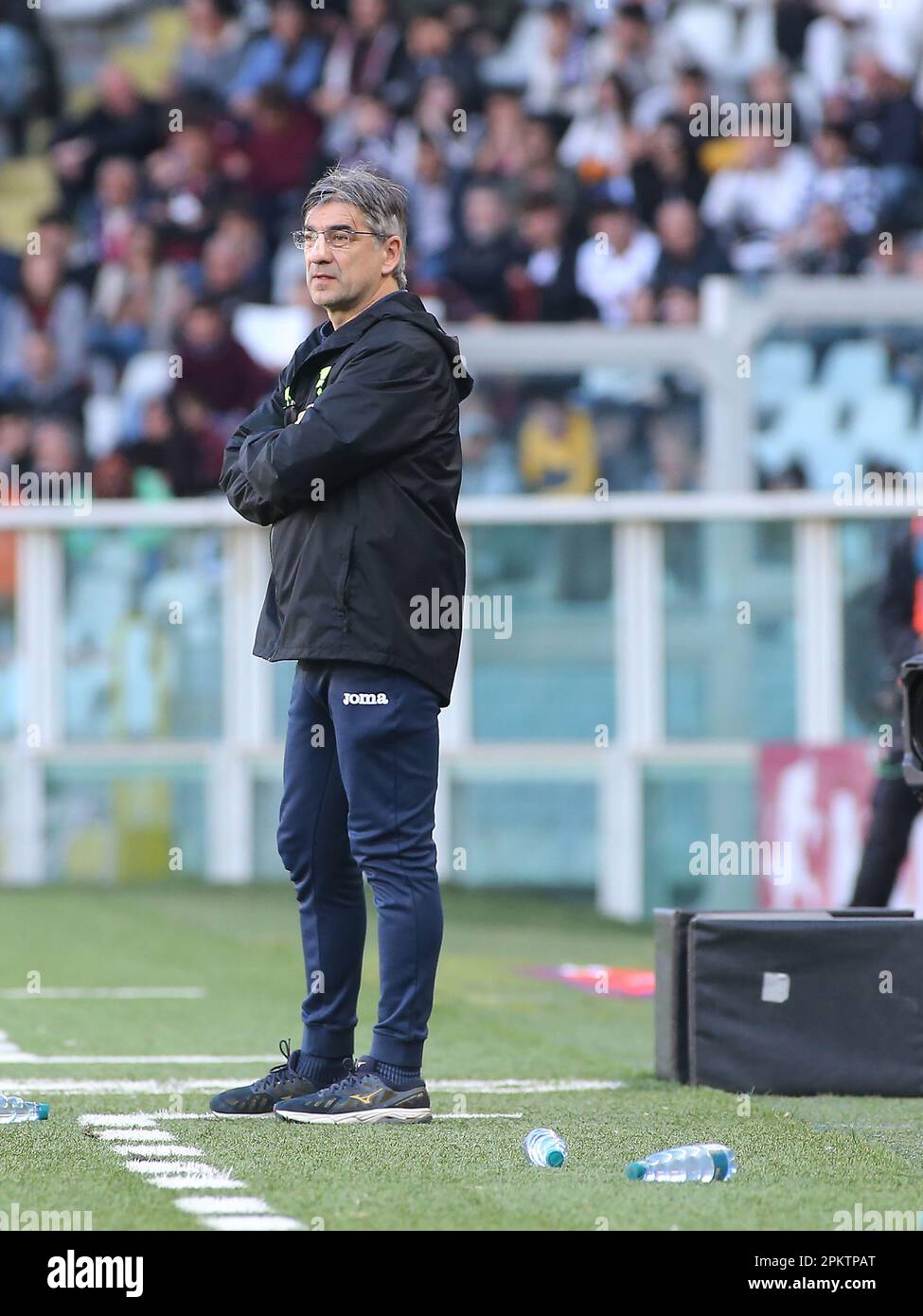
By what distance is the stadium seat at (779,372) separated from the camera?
1172 cm

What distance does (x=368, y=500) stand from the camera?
4.99 m

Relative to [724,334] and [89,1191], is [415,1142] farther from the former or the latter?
[724,334]

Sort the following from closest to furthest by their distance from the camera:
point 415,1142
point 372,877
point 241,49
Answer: point 415,1142, point 372,877, point 241,49

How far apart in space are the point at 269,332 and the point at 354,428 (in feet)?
34.6

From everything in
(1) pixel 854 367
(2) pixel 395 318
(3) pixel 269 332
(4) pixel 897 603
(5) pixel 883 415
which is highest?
(3) pixel 269 332

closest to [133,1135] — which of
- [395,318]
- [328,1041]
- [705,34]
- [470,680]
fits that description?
[328,1041]

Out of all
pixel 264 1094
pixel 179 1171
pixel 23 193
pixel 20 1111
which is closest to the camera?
pixel 179 1171

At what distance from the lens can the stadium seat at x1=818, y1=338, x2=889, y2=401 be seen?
11469 millimetres

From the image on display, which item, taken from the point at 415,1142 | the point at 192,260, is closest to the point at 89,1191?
the point at 415,1142

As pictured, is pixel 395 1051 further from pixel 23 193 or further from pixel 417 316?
pixel 23 193

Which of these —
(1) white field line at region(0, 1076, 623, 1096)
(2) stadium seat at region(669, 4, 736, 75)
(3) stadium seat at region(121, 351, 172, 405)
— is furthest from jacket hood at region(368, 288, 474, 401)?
(2) stadium seat at region(669, 4, 736, 75)

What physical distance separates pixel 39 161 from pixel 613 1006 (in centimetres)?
1348

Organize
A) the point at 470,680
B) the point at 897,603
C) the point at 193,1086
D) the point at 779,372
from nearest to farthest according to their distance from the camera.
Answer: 1. the point at 193,1086
2. the point at 897,603
3. the point at 779,372
4. the point at 470,680
